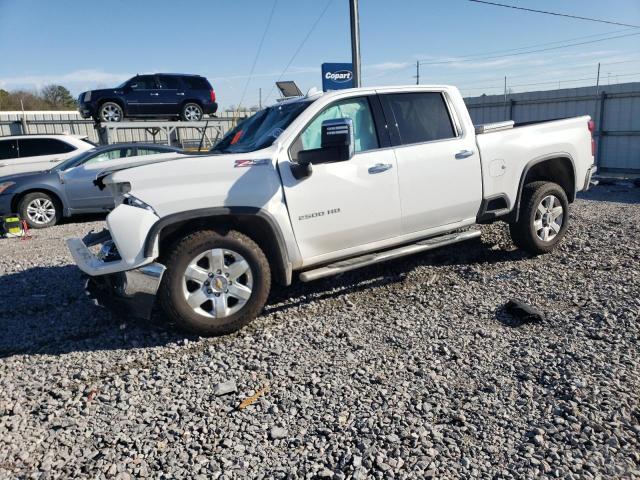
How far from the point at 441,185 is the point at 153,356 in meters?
3.05

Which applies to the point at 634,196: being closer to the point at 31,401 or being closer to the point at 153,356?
the point at 153,356

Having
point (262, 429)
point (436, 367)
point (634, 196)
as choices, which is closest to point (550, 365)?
point (436, 367)

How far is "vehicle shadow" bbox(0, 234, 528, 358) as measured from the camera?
14.1 feet

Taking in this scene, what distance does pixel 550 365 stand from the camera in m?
3.51

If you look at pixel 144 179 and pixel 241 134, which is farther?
pixel 241 134

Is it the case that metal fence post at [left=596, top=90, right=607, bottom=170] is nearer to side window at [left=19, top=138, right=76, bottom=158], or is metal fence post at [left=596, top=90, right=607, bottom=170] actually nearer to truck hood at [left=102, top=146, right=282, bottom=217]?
truck hood at [left=102, top=146, right=282, bottom=217]

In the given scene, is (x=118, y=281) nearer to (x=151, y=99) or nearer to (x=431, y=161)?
(x=431, y=161)

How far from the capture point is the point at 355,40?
1177 cm

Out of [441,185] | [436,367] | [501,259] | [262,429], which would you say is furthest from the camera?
[501,259]

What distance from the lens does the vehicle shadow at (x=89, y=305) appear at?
4.31 meters

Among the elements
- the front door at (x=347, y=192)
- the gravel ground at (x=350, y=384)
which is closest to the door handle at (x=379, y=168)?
the front door at (x=347, y=192)

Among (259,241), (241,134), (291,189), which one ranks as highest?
(241,134)

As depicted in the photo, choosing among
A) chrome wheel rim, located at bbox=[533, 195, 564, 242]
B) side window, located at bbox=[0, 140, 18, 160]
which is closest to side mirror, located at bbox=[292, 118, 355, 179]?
chrome wheel rim, located at bbox=[533, 195, 564, 242]

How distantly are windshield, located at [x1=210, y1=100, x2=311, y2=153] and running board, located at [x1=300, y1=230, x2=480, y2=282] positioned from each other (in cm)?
117
